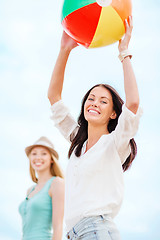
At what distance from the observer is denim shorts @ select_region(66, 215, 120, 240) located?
8.04 ft

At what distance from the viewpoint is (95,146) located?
9.04 feet

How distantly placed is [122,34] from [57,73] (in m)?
0.64

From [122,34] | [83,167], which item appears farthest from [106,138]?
[122,34]

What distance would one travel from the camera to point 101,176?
261 cm

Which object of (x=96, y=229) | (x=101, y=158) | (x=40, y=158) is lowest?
(x=96, y=229)

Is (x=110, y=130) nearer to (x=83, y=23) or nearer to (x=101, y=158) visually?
(x=101, y=158)

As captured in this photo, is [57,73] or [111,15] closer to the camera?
[111,15]

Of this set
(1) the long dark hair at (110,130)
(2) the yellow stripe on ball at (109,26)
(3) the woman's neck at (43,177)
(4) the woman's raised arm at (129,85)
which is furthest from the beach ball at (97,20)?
(3) the woman's neck at (43,177)

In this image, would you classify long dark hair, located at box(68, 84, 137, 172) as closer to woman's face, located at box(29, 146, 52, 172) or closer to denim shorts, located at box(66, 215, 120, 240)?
denim shorts, located at box(66, 215, 120, 240)

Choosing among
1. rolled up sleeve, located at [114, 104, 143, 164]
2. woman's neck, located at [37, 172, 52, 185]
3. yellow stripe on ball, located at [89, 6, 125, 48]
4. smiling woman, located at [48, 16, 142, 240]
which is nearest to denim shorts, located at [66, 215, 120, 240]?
smiling woman, located at [48, 16, 142, 240]

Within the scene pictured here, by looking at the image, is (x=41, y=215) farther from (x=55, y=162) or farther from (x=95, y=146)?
(x=95, y=146)

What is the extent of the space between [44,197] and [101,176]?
168 centimetres

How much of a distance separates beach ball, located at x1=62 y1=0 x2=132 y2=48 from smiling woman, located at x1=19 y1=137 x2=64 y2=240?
1768 millimetres

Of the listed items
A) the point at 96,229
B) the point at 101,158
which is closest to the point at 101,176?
the point at 101,158
